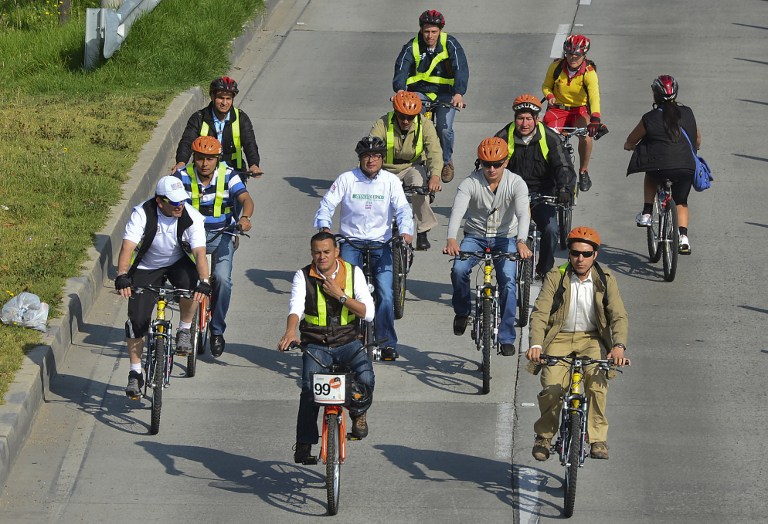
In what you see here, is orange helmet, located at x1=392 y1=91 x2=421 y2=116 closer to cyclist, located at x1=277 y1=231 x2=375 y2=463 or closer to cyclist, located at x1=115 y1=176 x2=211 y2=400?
cyclist, located at x1=115 y1=176 x2=211 y2=400

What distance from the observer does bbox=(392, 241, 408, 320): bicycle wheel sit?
1368 centimetres

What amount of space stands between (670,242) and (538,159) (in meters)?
1.85

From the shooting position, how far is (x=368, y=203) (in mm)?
13305

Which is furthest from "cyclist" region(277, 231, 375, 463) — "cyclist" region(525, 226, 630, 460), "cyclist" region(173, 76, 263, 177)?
"cyclist" region(173, 76, 263, 177)

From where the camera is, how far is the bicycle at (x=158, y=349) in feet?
38.4

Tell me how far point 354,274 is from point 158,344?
1.85 meters

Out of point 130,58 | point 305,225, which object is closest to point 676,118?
point 305,225

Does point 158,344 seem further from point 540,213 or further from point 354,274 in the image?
point 540,213

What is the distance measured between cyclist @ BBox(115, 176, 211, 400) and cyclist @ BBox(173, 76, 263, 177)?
2.66m

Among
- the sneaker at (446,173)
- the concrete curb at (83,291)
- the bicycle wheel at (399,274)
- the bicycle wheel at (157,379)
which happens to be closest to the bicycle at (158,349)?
the bicycle wheel at (157,379)

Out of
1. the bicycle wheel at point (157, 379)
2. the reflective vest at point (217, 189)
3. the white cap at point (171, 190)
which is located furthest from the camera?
the reflective vest at point (217, 189)

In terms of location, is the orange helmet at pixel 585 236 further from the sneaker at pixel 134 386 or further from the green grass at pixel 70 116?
the green grass at pixel 70 116

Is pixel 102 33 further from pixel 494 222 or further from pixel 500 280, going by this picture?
pixel 500 280

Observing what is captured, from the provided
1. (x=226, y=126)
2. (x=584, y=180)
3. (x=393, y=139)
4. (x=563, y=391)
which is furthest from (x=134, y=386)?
(x=584, y=180)
